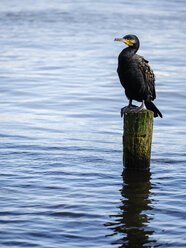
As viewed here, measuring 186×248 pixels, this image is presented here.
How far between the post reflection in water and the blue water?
0.04ft

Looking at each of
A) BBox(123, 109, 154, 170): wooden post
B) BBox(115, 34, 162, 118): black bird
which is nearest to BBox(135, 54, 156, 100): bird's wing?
BBox(115, 34, 162, 118): black bird

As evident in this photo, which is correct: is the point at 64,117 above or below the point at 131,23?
below

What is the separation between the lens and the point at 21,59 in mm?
21312

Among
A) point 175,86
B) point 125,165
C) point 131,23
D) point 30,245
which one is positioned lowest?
point 30,245

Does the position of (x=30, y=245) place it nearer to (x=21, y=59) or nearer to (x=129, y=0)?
(x=21, y=59)

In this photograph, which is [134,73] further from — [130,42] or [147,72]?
[130,42]

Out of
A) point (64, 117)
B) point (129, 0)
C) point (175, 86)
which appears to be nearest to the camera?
point (64, 117)

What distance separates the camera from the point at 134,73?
870cm

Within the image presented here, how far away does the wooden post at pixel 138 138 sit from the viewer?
834 centimetres

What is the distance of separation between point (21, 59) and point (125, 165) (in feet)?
42.9

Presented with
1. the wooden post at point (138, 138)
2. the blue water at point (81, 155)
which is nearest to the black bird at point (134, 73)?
the wooden post at point (138, 138)

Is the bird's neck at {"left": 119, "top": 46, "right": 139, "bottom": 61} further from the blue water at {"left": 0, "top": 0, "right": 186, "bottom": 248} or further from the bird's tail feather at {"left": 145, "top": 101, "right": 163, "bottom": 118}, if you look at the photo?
the blue water at {"left": 0, "top": 0, "right": 186, "bottom": 248}

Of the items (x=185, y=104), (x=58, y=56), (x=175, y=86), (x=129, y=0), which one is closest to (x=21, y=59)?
(x=58, y=56)

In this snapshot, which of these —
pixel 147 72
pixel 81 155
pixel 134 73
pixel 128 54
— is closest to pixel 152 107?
pixel 147 72
